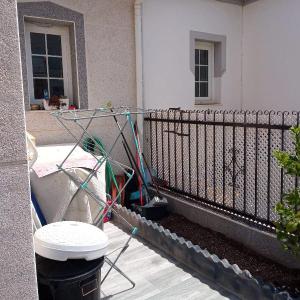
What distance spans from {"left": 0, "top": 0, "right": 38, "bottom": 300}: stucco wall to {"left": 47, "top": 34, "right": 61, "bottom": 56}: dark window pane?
379 cm

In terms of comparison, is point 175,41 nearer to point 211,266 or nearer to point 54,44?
point 54,44

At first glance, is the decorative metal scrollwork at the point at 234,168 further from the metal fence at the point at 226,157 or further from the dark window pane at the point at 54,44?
the dark window pane at the point at 54,44

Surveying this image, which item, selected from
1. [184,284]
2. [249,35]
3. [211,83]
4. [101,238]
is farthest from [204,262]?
[249,35]

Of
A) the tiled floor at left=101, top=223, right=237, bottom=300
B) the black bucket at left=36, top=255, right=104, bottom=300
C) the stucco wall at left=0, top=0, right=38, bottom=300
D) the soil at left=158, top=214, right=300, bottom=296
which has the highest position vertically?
the stucco wall at left=0, top=0, right=38, bottom=300

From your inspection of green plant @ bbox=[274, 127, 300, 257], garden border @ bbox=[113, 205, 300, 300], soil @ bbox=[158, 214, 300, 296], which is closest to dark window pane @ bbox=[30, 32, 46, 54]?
garden border @ bbox=[113, 205, 300, 300]

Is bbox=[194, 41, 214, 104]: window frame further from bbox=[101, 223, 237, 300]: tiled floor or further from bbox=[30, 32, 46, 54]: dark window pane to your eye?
bbox=[101, 223, 237, 300]: tiled floor

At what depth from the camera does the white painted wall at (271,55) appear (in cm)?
680

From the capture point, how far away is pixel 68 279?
220cm

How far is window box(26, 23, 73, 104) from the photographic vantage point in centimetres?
523

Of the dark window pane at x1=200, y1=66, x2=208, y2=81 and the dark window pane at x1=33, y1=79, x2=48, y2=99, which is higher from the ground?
the dark window pane at x1=200, y1=66, x2=208, y2=81

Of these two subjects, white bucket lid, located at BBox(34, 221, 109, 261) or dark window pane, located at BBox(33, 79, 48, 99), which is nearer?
white bucket lid, located at BBox(34, 221, 109, 261)

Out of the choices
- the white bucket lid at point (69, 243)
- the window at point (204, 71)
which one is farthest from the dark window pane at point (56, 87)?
the white bucket lid at point (69, 243)

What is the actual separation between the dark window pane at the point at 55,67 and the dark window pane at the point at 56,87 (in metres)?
0.10

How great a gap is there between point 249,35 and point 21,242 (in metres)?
7.32
